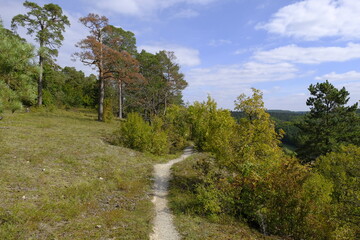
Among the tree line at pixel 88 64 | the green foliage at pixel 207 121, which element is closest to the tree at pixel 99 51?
the tree line at pixel 88 64

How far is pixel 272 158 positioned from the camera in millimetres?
9992

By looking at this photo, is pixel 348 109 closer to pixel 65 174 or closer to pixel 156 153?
pixel 156 153

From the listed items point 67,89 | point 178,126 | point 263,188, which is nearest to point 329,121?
point 178,126

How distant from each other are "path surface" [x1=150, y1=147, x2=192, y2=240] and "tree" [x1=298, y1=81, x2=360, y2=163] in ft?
72.8

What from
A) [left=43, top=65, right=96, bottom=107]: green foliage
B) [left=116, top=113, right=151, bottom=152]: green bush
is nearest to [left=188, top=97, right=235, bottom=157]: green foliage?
[left=116, top=113, right=151, bottom=152]: green bush

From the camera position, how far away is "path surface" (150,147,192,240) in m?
6.96

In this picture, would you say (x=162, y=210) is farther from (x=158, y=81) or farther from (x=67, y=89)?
(x=67, y=89)

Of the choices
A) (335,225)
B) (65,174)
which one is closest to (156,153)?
(65,174)

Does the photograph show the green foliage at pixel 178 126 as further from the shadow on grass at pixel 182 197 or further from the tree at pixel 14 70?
the tree at pixel 14 70

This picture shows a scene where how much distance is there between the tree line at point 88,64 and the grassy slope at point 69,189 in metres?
3.15

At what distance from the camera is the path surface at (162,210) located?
22.8 ft

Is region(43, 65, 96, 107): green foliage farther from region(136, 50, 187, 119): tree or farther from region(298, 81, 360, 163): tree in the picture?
region(298, 81, 360, 163): tree

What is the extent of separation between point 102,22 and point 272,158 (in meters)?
24.0

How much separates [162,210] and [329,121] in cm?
2713
